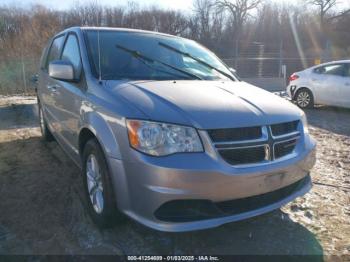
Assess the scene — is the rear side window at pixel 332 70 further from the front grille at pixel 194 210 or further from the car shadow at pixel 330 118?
the front grille at pixel 194 210

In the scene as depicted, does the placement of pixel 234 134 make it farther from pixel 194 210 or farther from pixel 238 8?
pixel 238 8

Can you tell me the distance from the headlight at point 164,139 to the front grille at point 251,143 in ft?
0.46

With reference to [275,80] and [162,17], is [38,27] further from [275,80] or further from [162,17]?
[275,80]

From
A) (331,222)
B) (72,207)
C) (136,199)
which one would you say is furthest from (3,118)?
(331,222)

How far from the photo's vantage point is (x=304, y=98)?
10367 mm

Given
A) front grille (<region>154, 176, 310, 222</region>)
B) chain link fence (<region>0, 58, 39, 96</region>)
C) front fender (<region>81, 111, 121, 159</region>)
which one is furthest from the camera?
chain link fence (<region>0, 58, 39, 96</region>)

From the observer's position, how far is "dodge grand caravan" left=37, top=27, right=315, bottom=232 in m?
2.56

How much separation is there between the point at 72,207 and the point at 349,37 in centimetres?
3524

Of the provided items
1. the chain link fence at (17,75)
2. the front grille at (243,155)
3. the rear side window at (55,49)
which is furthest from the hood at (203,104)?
the chain link fence at (17,75)

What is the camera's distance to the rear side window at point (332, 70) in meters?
9.49

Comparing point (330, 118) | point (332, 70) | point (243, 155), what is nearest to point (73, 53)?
point (243, 155)

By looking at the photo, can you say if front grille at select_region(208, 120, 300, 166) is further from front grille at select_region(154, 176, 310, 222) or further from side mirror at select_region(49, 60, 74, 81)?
side mirror at select_region(49, 60, 74, 81)

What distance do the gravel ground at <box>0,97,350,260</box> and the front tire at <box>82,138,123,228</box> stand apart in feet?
0.50

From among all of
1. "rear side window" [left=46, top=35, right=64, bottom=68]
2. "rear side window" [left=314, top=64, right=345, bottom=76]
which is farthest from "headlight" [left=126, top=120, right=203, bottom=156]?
"rear side window" [left=314, top=64, right=345, bottom=76]
